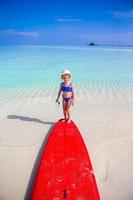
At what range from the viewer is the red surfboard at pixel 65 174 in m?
2.36

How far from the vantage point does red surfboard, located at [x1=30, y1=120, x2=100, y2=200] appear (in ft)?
7.73

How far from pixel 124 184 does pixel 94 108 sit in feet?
10.0

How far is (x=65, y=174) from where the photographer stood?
265 centimetres

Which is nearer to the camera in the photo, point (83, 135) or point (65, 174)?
point (65, 174)

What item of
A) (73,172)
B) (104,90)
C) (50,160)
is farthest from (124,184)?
(104,90)

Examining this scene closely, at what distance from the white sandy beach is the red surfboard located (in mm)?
366

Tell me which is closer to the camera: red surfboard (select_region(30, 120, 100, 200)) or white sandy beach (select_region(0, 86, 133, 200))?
red surfboard (select_region(30, 120, 100, 200))

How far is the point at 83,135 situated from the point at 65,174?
5.42 feet

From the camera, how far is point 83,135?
4.25 m

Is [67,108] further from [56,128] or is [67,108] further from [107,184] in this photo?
[107,184]

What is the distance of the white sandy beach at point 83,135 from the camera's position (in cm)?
298

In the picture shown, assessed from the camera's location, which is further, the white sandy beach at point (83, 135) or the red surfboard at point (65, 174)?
the white sandy beach at point (83, 135)

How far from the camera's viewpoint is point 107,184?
2963mm

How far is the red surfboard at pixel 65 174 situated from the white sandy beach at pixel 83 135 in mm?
366
